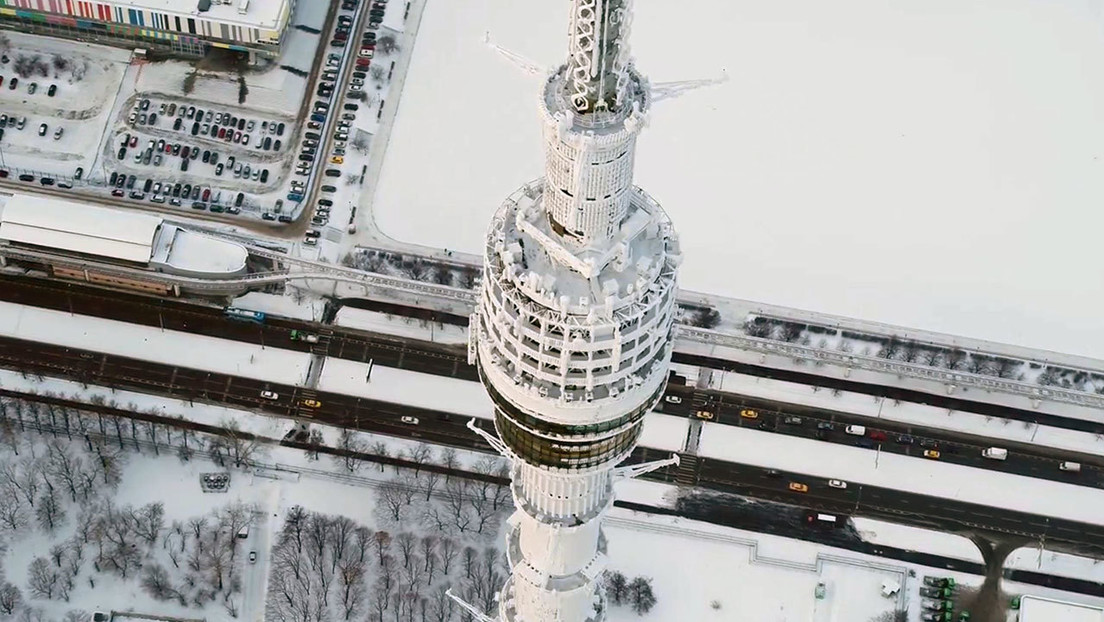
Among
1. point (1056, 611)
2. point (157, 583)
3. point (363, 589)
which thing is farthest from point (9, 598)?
point (1056, 611)

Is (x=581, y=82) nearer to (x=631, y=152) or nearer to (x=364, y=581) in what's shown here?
(x=631, y=152)

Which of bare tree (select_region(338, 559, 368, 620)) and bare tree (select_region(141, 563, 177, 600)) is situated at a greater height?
bare tree (select_region(338, 559, 368, 620))

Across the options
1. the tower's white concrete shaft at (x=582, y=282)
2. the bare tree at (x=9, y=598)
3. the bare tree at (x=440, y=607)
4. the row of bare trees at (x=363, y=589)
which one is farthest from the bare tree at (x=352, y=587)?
the tower's white concrete shaft at (x=582, y=282)

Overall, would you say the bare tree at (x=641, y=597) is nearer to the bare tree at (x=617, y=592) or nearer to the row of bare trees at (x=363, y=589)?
the bare tree at (x=617, y=592)

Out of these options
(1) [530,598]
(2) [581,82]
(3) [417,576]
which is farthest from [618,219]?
(3) [417,576]

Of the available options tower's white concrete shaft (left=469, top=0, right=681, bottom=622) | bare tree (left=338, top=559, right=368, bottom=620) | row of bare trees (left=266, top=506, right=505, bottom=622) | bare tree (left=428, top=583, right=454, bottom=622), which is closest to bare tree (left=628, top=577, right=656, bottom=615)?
row of bare trees (left=266, top=506, right=505, bottom=622)

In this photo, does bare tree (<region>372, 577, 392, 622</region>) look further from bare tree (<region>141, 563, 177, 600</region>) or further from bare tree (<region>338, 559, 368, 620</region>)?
bare tree (<region>141, 563, 177, 600</region>)
